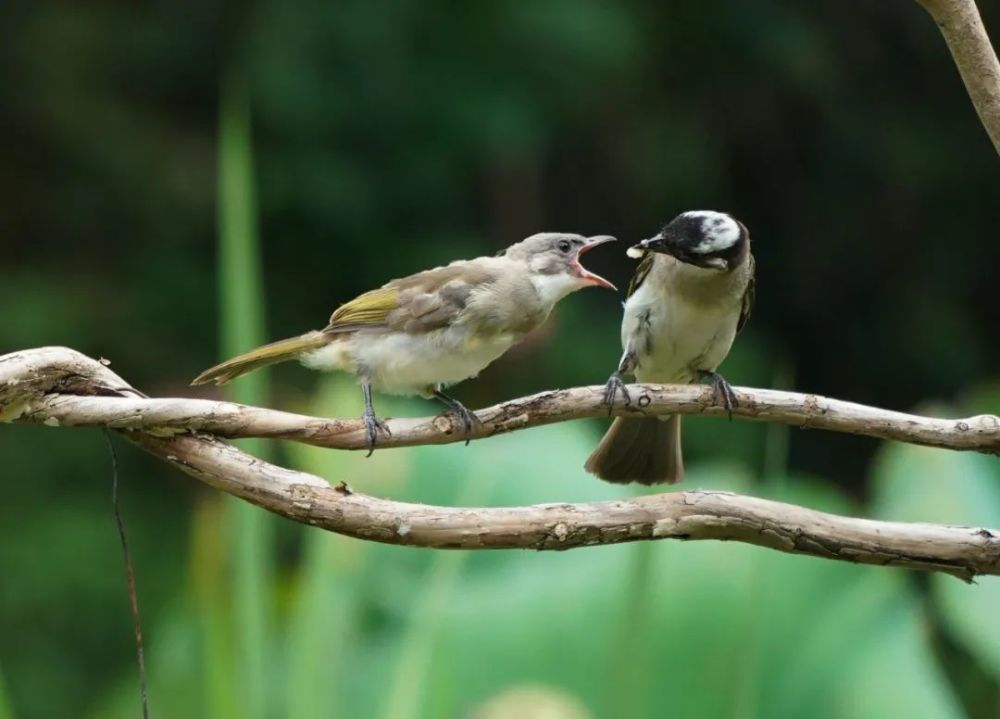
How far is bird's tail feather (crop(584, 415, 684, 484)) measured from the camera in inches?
117

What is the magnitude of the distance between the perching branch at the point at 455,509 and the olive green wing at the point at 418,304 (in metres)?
0.52

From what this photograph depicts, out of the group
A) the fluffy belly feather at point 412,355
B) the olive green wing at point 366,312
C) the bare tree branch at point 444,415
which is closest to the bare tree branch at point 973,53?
the bare tree branch at point 444,415

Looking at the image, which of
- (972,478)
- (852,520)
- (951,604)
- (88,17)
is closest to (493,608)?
(951,604)

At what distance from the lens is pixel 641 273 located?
306cm

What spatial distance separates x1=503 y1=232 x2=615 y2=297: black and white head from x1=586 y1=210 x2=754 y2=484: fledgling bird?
0.36 meters

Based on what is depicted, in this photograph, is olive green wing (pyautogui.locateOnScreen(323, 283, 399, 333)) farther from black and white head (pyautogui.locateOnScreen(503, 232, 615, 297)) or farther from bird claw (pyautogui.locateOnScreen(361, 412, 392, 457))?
bird claw (pyautogui.locateOnScreen(361, 412, 392, 457))

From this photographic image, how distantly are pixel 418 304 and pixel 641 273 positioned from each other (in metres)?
0.78

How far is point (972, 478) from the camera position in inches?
170

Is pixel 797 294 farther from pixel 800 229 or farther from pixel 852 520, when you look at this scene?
pixel 852 520

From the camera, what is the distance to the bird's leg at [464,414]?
1998 millimetres

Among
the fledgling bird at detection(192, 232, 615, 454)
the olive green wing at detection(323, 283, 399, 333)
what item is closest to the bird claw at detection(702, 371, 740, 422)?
the fledgling bird at detection(192, 232, 615, 454)

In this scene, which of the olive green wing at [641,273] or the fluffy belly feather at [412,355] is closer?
the fluffy belly feather at [412,355]

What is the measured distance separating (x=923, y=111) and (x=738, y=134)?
97 centimetres

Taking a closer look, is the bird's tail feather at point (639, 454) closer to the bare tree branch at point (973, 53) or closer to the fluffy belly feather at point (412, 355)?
the fluffy belly feather at point (412, 355)
